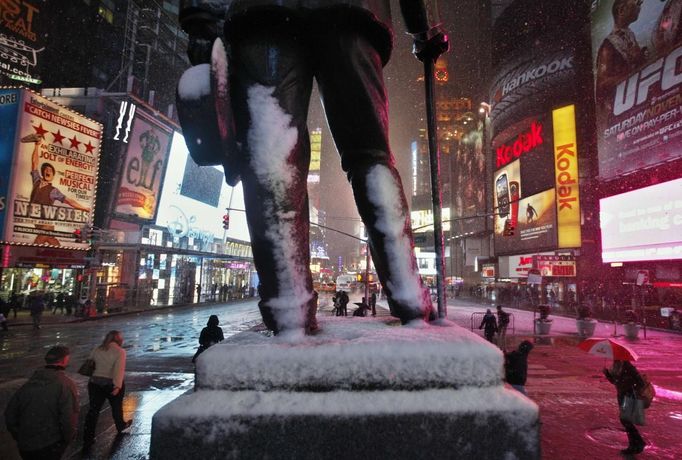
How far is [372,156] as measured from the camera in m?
2.08

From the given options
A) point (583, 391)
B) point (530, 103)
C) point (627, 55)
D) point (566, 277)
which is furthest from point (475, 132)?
point (583, 391)

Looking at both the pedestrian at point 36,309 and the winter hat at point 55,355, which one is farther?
the pedestrian at point 36,309

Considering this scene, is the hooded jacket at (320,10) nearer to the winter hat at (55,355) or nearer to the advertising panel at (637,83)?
the winter hat at (55,355)

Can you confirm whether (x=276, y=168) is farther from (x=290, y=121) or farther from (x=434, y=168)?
(x=434, y=168)

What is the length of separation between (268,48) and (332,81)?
323 mm

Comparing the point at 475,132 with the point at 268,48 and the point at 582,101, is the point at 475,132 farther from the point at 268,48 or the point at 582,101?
the point at 268,48

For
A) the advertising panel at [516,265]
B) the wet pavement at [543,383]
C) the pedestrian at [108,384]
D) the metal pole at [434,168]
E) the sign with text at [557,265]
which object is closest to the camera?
the metal pole at [434,168]

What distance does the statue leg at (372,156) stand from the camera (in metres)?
1.94

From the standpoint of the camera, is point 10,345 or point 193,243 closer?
point 10,345

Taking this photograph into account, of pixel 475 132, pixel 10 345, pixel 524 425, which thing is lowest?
pixel 10 345

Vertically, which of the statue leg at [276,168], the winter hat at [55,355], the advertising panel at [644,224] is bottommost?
the winter hat at [55,355]

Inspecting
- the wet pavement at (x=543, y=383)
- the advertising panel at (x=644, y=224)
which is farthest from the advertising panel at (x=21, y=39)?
the advertising panel at (x=644, y=224)

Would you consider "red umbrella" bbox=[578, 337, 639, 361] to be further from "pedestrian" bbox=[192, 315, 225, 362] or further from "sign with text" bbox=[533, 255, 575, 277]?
"sign with text" bbox=[533, 255, 575, 277]

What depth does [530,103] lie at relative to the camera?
140ft
